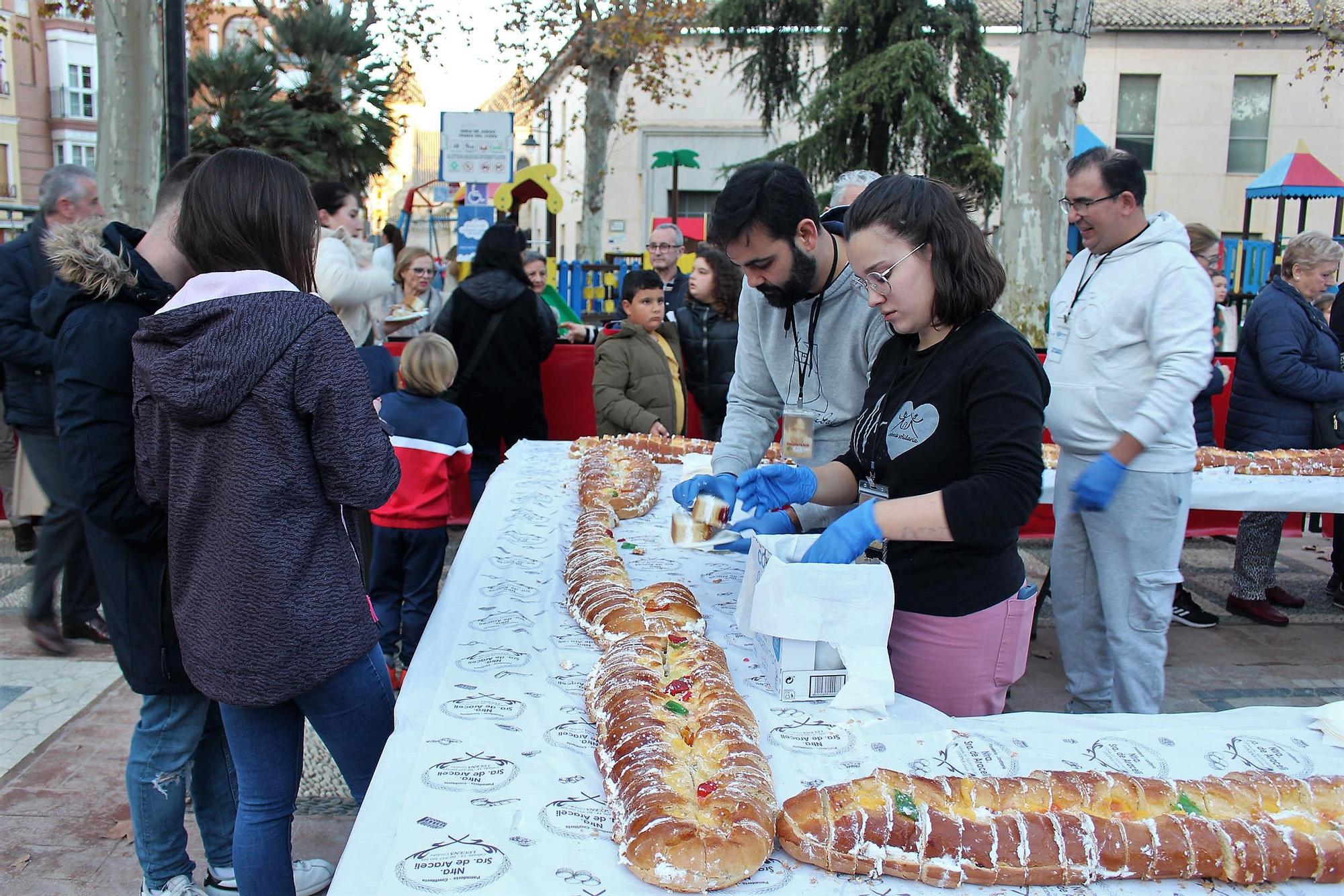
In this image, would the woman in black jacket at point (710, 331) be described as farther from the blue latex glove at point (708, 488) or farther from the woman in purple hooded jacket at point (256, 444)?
the woman in purple hooded jacket at point (256, 444)

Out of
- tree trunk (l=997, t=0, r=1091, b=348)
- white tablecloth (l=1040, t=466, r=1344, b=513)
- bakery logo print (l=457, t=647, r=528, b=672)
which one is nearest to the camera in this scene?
bakery logo print (l=457, t=647, r=528, b=672)

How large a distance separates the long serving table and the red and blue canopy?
562 inches

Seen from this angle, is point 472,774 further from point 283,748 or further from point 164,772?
point 164,772

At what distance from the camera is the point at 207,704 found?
2.34 meters

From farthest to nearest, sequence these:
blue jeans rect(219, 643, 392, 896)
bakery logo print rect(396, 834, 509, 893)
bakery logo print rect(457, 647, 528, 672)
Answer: bakery logo print rect(457, 647, 528, 672), blue jeans rect(219, 643, 392, 896), bakery logo print rect(396, 834, 509, 893)

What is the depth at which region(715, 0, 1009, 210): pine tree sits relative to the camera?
16.7 m

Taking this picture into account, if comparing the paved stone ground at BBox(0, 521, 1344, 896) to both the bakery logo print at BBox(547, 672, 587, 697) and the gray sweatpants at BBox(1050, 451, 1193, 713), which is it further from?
the bakery logo print at BBox(547, 672, 587, 697)

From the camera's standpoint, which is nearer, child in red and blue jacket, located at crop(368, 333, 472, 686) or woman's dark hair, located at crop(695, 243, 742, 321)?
child in red and blue jacket, located at crop(368, 333, 472, 686)

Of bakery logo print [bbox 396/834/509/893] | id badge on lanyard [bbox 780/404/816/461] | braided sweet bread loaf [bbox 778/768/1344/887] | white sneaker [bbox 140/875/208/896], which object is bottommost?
white sneaker [bbox 140/875/208/896]

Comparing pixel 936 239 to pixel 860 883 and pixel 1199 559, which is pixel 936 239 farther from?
pixel 1199 559

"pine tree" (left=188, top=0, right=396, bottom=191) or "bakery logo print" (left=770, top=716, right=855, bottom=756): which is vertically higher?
"pine tree" (left=188, top=0, right=396, bottom=191)

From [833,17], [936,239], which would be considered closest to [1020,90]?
[936,239]

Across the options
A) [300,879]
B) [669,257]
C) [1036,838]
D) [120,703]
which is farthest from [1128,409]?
[669,257]

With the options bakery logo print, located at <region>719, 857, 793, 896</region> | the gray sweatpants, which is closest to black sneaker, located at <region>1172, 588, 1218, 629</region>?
the gray sweatpants
